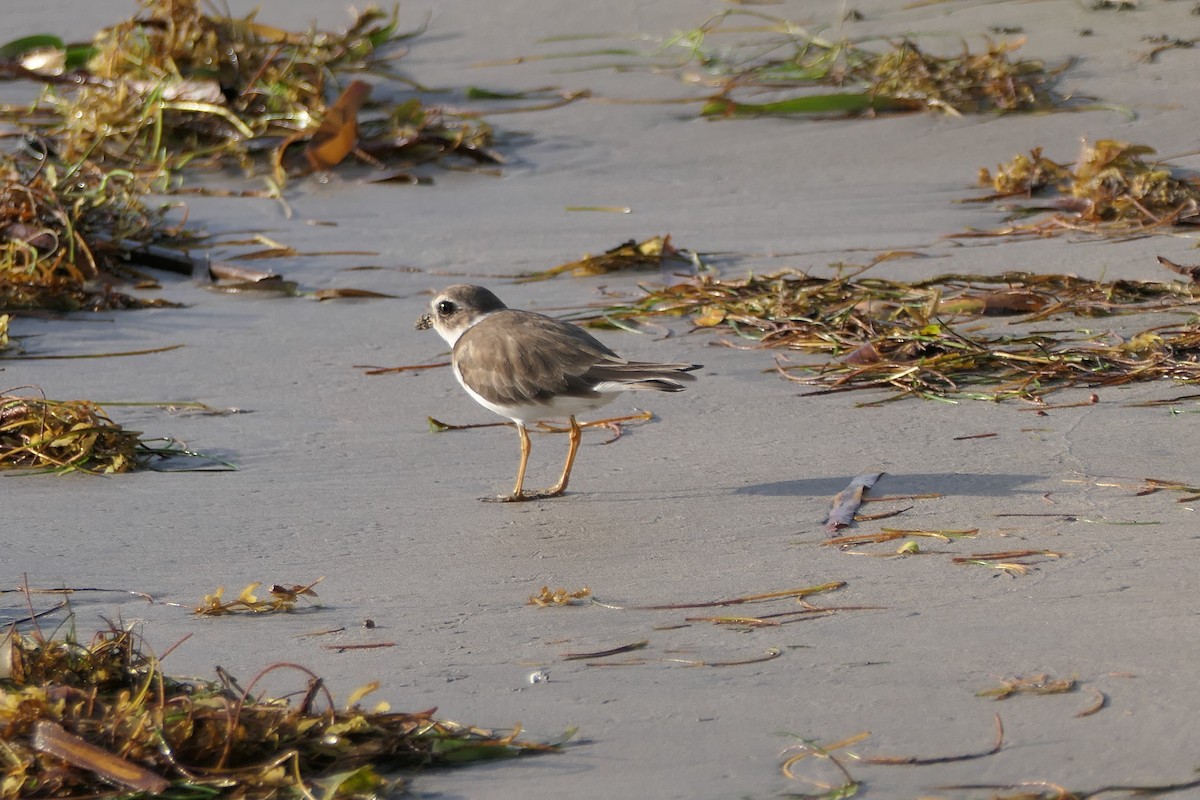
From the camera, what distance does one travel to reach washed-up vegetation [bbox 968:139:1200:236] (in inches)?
271

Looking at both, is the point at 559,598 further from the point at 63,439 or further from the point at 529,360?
the point at 63,439

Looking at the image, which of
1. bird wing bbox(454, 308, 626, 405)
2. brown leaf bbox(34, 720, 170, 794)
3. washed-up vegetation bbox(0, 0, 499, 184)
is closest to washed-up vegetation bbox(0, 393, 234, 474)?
bird wing bbox(454, 308, 626, 405)

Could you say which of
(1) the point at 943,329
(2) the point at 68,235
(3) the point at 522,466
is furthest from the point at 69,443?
(1) the point at 943,329

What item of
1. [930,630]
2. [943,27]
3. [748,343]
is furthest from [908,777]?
[943,27]

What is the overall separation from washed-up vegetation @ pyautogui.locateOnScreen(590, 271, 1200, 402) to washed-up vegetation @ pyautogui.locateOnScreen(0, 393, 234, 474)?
2.10 metres

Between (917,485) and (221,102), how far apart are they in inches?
246

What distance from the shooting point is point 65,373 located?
592 cm

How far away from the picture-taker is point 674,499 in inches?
176

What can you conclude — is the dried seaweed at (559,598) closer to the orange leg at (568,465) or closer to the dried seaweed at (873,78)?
the orange leg at (568,465)

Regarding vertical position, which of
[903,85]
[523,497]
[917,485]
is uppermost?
[903,85]

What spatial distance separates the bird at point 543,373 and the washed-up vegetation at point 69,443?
3.01ft

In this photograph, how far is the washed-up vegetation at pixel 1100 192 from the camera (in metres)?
6.89

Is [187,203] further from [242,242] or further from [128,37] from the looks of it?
[128,37]

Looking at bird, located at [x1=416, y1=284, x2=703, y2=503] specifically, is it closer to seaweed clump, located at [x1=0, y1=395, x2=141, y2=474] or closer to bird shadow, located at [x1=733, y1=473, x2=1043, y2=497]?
bird shadow, located at [x1=733, y1=473, x2=1043, y2=497]
